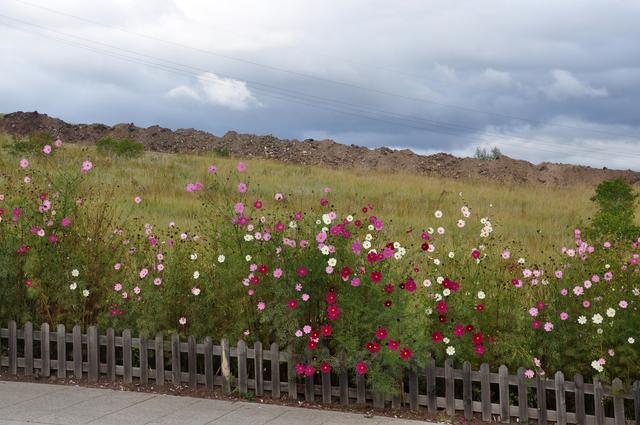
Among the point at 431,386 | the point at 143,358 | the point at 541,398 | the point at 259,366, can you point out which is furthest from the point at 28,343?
the point at 541,398

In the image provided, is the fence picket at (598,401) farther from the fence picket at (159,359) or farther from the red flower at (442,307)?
the fence picket at (159,359)

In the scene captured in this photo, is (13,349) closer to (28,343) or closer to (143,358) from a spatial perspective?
(28,343)

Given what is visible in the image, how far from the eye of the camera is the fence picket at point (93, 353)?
8.07 meters

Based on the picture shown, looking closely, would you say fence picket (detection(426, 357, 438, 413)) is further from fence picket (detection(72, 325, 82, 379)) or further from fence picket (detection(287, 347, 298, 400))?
fence picket (detection(72, 325, 82, 379))

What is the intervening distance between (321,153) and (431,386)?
45397 millimetres

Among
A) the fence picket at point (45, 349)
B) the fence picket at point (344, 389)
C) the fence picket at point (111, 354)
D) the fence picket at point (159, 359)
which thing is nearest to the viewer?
the fence picket at point (344, 389)

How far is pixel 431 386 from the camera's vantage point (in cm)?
695

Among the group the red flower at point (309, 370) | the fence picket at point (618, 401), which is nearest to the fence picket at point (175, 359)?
the red flower at point (309, 370)

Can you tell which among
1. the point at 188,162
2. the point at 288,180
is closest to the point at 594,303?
the point at 288,180

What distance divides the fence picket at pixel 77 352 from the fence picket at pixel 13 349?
0.80 metres

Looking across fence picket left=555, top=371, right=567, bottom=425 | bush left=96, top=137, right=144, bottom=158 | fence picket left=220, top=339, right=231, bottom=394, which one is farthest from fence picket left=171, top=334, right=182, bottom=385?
bush left=96, top=137, right=144, bottom=158

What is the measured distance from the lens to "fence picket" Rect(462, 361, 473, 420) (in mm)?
6840

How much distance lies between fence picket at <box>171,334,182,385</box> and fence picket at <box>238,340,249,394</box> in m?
0.70

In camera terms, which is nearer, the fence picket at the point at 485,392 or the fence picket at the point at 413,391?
the fence picket at the point at 485,392
